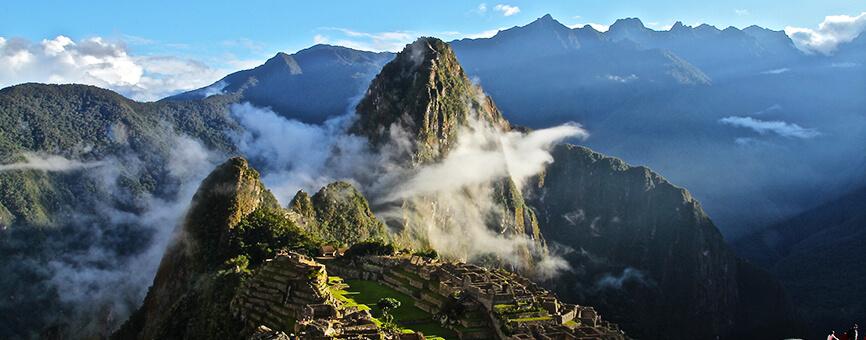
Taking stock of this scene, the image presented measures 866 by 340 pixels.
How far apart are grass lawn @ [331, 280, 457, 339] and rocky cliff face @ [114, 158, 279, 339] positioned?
10.8 m

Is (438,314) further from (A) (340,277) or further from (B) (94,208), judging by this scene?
(B) (94,208)

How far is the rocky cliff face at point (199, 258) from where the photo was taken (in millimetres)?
75875

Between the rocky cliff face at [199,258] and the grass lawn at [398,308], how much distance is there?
1076 cm

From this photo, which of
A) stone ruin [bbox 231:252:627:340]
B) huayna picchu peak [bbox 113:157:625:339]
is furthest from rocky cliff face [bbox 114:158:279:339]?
stone ruin [bbox 231:252:627:340]

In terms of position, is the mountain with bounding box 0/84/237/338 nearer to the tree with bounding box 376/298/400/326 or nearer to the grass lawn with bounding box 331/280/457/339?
the grass lawn with bounding box 331/280/457/339

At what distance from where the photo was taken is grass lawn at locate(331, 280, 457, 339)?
5699 centimetres

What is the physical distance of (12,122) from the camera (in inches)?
7702

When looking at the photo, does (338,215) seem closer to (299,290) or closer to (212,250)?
(212,250)

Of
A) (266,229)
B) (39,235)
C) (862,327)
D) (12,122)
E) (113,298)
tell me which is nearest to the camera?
(266,229)

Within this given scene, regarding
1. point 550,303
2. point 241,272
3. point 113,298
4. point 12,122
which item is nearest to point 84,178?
point 12,122

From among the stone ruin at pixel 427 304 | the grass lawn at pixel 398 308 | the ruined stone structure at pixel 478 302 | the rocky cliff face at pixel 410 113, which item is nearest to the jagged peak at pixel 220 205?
the ruined stone structure at pixel 478 302

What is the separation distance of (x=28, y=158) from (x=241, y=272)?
134968 millimetres

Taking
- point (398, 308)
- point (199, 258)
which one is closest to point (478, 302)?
point (398, 308)

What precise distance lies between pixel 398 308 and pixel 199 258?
39.6 meters
